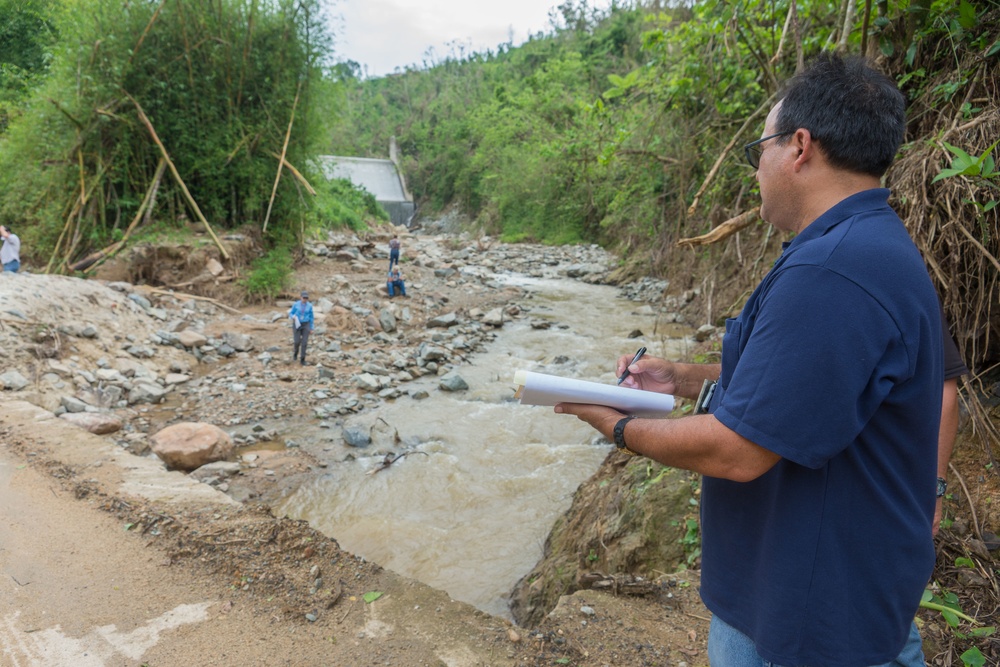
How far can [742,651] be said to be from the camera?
119 centimetres

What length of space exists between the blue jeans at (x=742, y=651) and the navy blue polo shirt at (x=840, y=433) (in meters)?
0.06

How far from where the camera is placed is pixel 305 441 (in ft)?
19.7

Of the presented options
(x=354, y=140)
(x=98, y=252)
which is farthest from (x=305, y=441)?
(x=354, y=140)

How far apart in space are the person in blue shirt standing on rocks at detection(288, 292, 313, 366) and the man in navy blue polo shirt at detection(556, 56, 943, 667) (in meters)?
7.01

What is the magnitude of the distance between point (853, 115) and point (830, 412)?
533 mm

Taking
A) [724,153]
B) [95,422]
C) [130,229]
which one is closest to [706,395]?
[724,153]

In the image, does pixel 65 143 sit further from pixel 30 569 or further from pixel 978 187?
pixel 978 187

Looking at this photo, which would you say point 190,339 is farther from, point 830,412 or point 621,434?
point 830,412

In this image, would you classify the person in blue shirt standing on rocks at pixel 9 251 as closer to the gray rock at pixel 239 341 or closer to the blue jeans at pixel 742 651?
the gray rock at pixel 239 341

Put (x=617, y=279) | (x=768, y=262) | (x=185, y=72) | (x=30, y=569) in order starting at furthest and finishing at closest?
(x=617, y=279), (x=185, y=72), (x=768, y=262), (x=30, y=569)

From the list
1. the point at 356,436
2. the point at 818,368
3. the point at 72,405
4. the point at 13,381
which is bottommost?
the point at 356,436

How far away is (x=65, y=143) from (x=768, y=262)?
11.1 metres

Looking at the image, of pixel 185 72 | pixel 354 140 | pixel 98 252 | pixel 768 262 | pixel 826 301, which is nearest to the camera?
pixel 826 301

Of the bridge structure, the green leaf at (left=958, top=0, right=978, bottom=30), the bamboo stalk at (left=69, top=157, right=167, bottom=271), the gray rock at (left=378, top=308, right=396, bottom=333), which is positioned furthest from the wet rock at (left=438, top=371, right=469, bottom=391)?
the bridge structure
